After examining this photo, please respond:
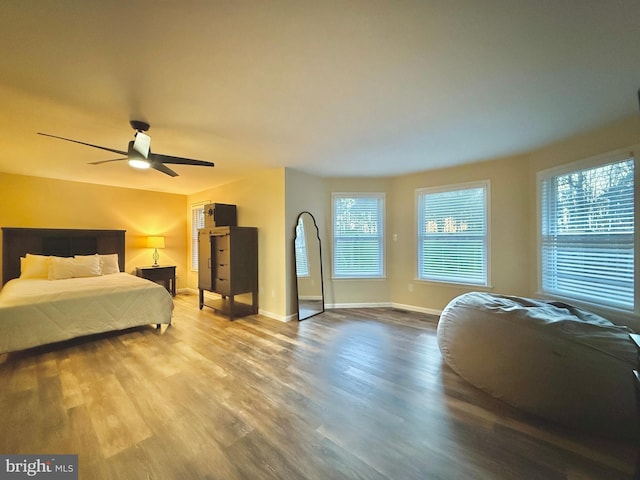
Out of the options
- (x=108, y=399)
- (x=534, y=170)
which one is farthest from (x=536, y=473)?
(x=534, y=170)

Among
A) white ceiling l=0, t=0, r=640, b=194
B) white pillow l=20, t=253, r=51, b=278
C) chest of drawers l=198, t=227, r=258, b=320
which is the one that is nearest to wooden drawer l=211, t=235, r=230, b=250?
chest of drawers l=198, t=227, r=258, b=320

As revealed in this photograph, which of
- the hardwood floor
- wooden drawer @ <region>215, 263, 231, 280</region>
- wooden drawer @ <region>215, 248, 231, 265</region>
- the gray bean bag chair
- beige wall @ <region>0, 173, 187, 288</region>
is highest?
beige wall @ <region>0, 173, 187, 288</region>

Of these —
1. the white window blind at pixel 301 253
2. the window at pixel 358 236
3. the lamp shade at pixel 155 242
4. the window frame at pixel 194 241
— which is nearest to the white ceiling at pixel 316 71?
the white window blind at pixel 301 253

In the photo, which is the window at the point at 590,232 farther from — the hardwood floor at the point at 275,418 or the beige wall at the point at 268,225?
the beige wall at the point at 268,225

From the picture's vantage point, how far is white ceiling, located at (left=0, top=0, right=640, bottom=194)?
1.25 meters

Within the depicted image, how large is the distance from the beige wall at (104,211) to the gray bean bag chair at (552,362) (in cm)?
595

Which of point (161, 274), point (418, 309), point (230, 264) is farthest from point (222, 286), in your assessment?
point (418, 309)

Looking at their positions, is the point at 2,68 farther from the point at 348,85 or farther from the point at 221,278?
the point at 221,278

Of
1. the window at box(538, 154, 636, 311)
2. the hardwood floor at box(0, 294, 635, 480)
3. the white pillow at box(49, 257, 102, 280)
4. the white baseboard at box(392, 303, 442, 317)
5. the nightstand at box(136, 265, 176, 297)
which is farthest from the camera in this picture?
the nightstand at box(136, 265, 176, 297)

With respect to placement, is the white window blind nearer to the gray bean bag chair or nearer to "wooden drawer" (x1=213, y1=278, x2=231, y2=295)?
"wooden drawer" (x1=213, y1=278, x2=231, y2=295)

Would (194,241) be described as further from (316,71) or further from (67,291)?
(316,71)

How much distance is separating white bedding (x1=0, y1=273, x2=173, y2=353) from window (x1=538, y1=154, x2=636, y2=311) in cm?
493

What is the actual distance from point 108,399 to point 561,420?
3267mm

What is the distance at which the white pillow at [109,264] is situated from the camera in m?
4.53
